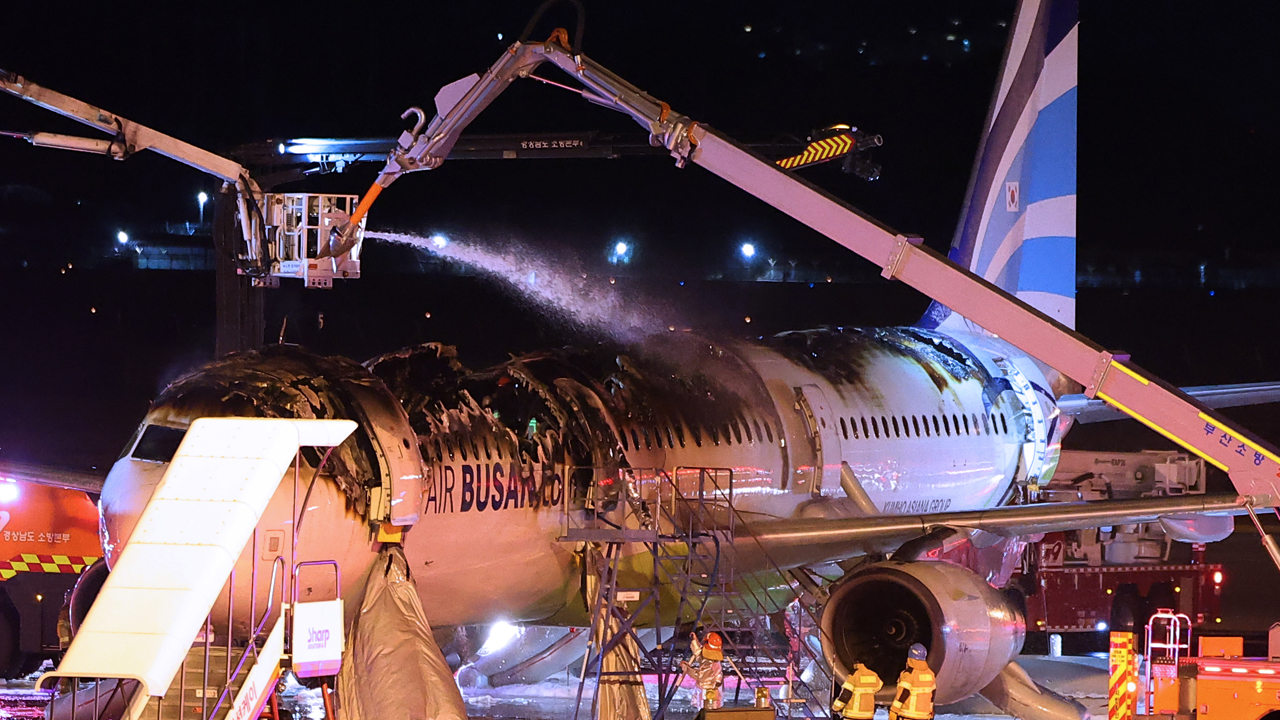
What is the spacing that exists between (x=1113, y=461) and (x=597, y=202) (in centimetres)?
2099

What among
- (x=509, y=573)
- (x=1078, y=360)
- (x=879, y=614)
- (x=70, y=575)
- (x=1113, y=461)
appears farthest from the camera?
(x=1113, y=461)

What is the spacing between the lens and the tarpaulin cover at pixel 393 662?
9664 millimetres

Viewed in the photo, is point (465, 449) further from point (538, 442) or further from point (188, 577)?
point (188, 577)

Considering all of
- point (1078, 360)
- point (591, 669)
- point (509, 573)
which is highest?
point (1078, 360)

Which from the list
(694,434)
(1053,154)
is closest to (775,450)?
(694,434)

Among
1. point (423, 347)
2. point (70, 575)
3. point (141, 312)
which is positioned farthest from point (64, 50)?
point (423, 347)

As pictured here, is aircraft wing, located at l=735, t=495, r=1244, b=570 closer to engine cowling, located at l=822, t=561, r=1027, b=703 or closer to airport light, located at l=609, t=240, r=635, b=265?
engine cowling, located at l=822, t=561, r=1027, b=703

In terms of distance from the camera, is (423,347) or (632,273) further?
(632,273)

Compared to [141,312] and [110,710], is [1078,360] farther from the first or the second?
[141,312]

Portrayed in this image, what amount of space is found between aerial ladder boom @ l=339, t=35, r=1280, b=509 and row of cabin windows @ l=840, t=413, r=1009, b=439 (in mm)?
4765

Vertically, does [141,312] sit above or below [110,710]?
above

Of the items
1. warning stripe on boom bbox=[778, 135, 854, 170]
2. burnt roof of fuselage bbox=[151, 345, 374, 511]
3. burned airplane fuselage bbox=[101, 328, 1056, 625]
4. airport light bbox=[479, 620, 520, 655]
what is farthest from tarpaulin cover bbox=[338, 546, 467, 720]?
warning stripe on boom bbox=[778, 135, 854, 170]

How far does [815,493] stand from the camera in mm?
15648

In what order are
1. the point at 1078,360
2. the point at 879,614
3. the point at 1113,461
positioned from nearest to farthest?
the point at 1078,360 → the point at 879,614 → the point at 1113,461
